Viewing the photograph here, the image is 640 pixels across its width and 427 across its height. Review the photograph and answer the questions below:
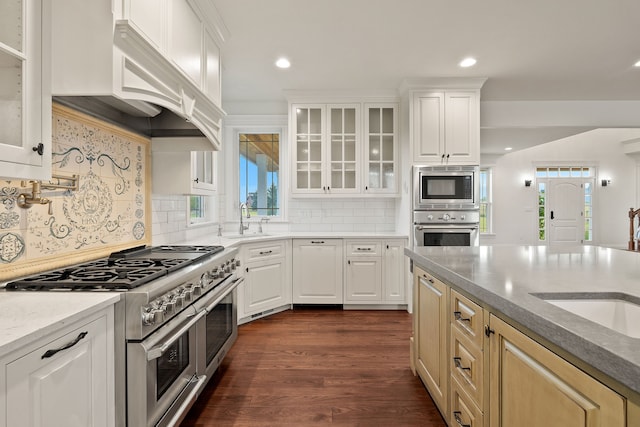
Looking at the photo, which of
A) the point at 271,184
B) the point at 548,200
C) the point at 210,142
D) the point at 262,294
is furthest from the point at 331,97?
the point at 548,200

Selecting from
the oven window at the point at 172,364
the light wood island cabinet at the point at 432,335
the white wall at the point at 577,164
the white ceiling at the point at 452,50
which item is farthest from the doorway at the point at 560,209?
the oven window at the point at 172,364

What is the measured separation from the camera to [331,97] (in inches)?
155

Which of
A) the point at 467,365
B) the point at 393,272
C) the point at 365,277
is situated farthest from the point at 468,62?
the point at 467,365

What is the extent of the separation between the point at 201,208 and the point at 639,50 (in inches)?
176

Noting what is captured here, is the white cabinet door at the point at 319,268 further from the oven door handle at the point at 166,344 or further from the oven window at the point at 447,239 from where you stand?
the oven door handle at the point at 166,344

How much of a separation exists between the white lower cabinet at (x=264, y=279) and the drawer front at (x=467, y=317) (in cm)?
221

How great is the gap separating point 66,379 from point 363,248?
9.95 ft

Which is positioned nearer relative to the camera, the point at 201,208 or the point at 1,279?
the point at 1,279

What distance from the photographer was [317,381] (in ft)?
7.46

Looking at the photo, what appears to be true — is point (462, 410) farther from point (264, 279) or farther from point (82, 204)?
point (264, 279)

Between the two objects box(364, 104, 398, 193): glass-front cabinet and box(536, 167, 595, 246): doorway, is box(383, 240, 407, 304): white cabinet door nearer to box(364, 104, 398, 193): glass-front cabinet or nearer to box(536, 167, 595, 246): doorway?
box(364, 104, 398, 193): glass-front cabinet

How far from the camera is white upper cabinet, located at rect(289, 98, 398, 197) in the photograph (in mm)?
3984

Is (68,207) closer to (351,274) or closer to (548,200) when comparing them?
(351,274)

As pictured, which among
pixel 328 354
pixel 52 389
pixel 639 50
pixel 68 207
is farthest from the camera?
pixel 639 50
